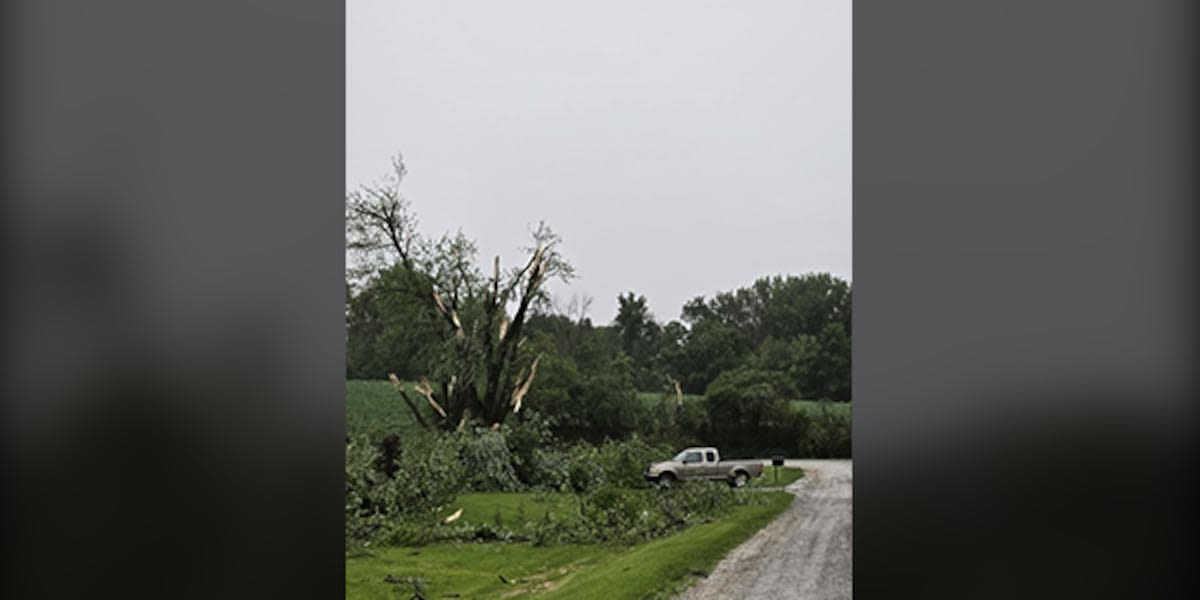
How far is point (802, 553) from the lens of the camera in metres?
5.70

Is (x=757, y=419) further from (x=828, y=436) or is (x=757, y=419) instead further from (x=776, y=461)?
(x=828, y=436)

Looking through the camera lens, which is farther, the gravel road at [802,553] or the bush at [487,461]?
the bush at [487,461]

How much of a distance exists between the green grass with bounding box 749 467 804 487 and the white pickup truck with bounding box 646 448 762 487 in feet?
0.16

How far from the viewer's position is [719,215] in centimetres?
669

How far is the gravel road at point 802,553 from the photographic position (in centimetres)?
516

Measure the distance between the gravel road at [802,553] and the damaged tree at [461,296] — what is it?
216 cm

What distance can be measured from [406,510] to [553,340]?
1.76 m

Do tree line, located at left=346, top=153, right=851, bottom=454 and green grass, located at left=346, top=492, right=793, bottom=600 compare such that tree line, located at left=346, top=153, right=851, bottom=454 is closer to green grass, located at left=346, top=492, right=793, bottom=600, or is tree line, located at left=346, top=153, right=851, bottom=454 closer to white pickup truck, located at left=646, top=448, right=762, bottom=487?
white pickup truck, located at left=646, top=448, right=762, bottom=487

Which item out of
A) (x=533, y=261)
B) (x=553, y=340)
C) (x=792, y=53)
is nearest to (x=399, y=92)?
(x=533, y=261)

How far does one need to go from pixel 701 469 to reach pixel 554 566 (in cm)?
135
